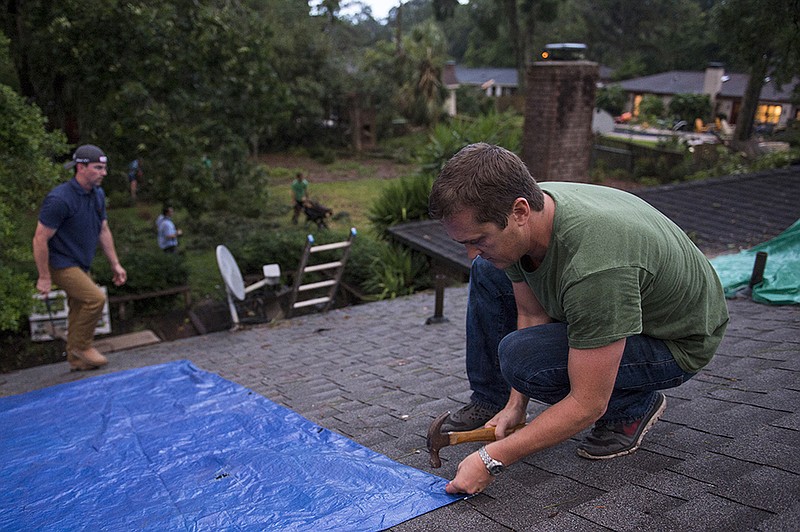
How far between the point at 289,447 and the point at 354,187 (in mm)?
17440

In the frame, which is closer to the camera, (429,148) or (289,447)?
(289,447)

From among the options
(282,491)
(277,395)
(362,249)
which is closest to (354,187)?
(362,249)

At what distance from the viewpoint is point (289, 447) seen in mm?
2732

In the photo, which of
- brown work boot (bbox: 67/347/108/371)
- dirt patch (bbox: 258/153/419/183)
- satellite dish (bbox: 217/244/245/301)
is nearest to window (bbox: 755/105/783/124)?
dirt patch (bbox: 258/153/419/183)

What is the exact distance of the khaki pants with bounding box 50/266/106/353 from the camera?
15.5ft

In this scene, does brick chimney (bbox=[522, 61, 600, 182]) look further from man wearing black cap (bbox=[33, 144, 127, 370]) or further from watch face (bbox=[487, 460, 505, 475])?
watch face (bbox=[487, 460, 505, 475])

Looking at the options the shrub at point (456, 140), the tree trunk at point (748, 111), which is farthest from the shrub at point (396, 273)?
the tree trunk at point (748, 111)

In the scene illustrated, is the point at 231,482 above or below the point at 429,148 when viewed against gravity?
below

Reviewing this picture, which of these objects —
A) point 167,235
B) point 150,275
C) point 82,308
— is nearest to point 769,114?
point 167,235

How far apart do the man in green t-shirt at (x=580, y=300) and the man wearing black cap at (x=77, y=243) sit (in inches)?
138

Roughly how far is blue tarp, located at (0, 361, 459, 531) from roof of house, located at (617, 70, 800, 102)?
3697cm

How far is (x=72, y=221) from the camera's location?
14.9 ft

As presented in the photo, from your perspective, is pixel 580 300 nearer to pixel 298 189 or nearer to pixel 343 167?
pixel 298 189

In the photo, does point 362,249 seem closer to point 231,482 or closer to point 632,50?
point 231,482
